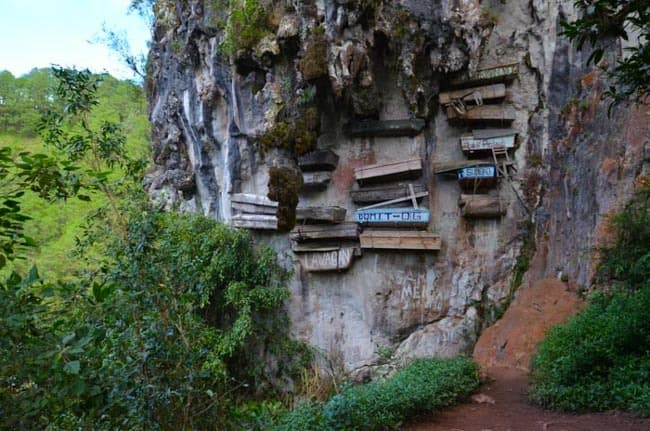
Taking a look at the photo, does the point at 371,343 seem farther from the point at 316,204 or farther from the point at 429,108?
the point at 429,108

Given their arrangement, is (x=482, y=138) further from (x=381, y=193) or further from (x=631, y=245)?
(x=631, y=245)

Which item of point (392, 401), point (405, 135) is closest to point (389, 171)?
point (405, 135)

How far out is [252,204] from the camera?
1205 cm

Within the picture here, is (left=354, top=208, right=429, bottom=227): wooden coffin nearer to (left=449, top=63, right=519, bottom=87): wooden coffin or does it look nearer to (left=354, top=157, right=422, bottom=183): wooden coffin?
(left=354, top=157, right=422, bottom=183): wooden coffin

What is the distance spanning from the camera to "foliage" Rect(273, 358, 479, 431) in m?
5.48

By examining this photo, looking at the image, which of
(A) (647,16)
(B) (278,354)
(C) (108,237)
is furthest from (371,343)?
(A) (647,16)

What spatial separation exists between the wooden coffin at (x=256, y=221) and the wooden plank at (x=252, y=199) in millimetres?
275

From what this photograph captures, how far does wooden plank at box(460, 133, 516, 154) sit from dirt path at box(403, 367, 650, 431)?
4847 millimetres

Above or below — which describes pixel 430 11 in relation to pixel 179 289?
above

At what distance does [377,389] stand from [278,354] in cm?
542

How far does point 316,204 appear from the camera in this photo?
11781mm

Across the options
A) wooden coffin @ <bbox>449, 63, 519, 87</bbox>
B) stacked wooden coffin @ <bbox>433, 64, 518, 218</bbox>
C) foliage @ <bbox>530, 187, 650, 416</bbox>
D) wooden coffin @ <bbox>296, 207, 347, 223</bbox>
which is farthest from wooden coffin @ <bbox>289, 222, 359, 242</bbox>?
foliage @ <bbox>530, 187, 650, 416</bbox>

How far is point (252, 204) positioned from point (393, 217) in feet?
10.8

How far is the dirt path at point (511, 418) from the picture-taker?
5.05 metres
